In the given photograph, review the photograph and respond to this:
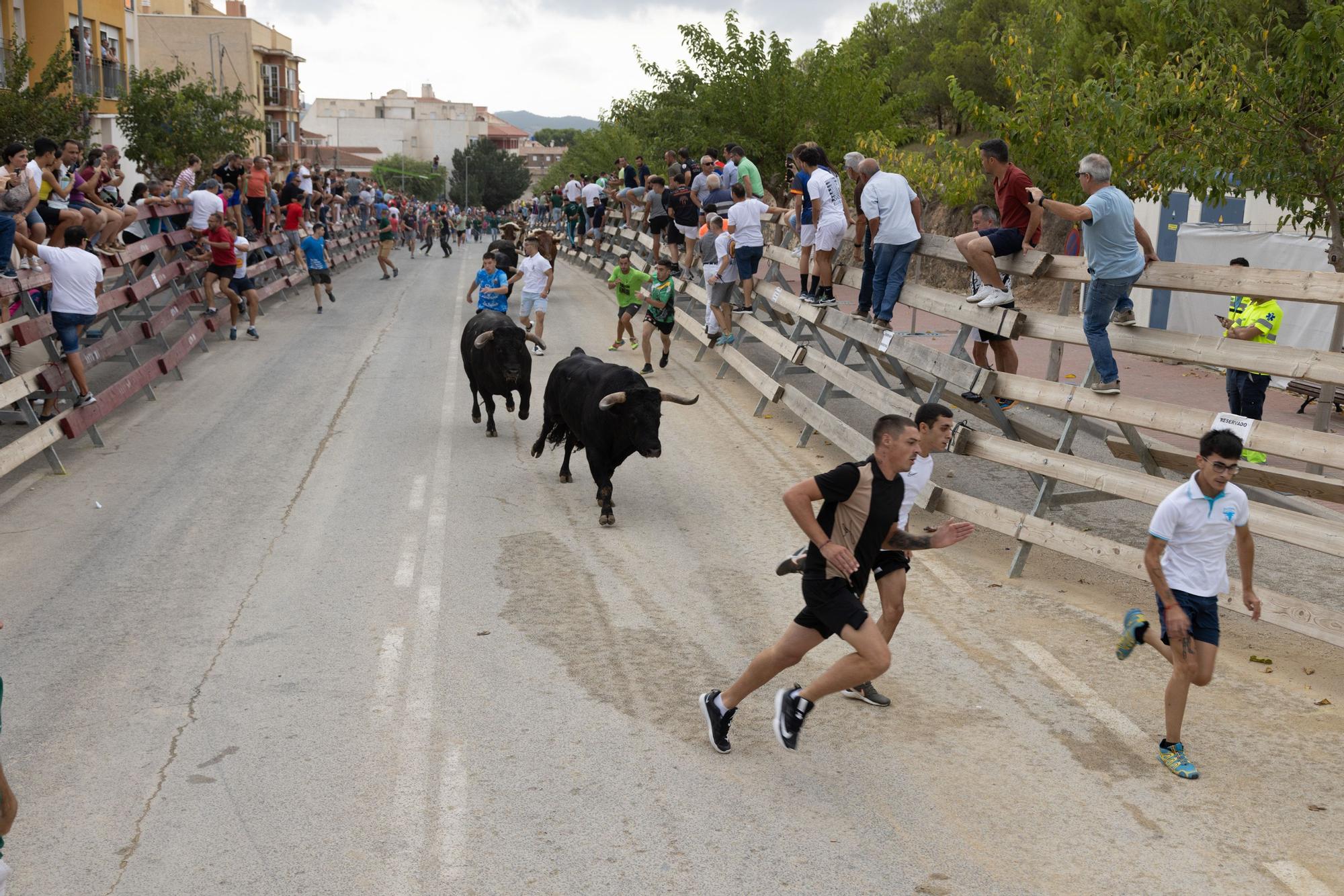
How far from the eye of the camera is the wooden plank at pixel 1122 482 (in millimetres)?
7363

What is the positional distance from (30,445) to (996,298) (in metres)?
9.16

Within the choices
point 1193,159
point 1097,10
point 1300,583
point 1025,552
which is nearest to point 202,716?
point 1025,552

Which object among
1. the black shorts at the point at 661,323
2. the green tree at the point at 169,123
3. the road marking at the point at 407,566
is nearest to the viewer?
the road marking at the point at 407,566

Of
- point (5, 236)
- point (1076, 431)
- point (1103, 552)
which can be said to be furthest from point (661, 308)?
point (1103, 552)

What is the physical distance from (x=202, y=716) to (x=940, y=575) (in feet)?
18.2

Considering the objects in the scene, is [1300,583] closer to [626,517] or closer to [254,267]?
[626,517]

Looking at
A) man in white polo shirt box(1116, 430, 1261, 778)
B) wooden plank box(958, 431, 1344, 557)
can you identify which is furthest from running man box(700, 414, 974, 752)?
wooden plank box(958, 431, 1344, 557)

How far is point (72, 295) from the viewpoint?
42.4 ft

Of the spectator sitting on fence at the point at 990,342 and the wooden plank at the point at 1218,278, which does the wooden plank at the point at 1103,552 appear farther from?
the wooden plank at the point at 1218,278

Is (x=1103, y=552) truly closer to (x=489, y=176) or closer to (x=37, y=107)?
(x=37, y=107)

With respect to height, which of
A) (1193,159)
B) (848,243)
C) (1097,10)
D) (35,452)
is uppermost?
(1097,10)

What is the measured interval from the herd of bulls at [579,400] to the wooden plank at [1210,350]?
3.25 metres

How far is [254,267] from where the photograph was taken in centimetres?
2384

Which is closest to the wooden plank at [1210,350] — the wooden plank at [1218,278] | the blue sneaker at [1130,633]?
the wooden plank at [1218,278]
